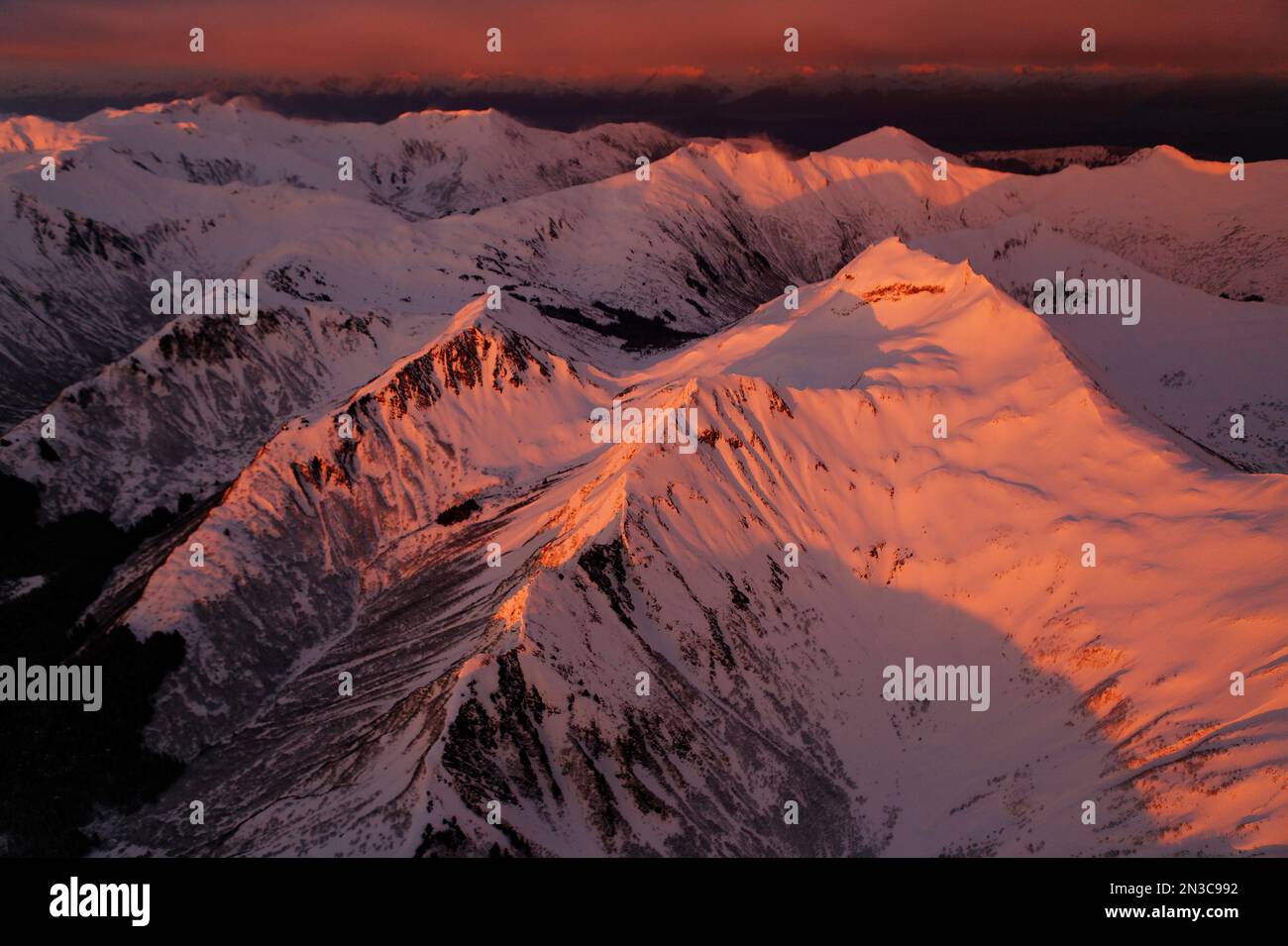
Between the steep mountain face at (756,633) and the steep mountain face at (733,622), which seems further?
the steep mountain face at (733,622)

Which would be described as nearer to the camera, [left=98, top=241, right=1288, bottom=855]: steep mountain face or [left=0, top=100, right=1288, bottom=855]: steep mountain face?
[left=98, top=241, right=1288, bottom=855]: steep mountain face

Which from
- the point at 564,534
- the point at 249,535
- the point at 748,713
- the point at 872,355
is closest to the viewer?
the point at 748,713

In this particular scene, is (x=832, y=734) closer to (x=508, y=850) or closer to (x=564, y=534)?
(x=564, y=534)

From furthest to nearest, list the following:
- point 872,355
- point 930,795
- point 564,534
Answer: point 872,355 → point 564,534 → point 930,795

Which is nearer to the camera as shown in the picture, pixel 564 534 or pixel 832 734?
pixel 832 734

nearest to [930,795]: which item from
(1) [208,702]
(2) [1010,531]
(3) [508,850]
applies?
(2) [1010,531]

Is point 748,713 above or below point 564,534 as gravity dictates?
below

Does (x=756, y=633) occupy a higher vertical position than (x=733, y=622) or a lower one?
lower

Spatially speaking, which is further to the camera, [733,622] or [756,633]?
[756,633]
